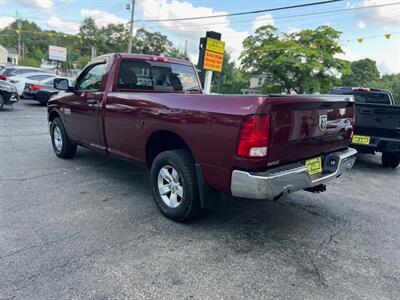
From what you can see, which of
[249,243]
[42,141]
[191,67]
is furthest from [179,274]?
[42,141]

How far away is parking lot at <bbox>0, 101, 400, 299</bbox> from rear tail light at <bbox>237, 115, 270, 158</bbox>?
3.22ft

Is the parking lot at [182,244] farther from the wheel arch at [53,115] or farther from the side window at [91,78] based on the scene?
the side window at [91,78]

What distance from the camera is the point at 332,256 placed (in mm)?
2984

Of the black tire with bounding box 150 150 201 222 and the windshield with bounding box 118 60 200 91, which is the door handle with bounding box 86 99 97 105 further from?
the black tire with bounding box 150 150 201 222

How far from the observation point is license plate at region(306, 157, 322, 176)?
318 centimetres

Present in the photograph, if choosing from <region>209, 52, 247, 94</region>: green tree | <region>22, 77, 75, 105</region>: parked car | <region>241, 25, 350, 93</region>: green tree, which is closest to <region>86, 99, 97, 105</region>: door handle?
<region>22, 77, 75, 105</region>: parked car

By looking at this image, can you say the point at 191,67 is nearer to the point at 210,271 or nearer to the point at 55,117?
the point at 55,117

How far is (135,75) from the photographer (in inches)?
175

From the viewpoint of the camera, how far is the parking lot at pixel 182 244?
95.6 inches

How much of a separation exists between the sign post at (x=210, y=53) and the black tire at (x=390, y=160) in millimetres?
4931

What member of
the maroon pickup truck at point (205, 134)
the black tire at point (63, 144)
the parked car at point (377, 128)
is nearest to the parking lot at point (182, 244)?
the maroon pickup truck at point (205, 134)

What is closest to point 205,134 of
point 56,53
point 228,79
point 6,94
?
point 6,94

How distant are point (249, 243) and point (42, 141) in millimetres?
6112

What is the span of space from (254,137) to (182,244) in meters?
1.28
